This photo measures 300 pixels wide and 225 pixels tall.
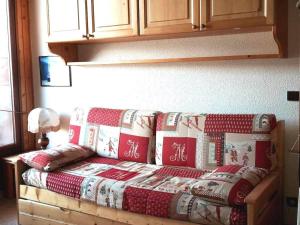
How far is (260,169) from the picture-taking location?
8.04 ft

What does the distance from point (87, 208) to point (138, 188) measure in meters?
0.48

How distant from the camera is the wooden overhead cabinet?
2953 millimetres

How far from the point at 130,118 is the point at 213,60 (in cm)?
84

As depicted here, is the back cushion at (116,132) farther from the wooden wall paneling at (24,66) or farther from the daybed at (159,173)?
the wooden wall paneling at (24,66)

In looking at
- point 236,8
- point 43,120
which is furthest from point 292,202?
point 43,120

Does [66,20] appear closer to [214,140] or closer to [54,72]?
[54,72]

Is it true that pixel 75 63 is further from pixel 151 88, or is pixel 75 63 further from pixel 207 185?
pixel 207 185

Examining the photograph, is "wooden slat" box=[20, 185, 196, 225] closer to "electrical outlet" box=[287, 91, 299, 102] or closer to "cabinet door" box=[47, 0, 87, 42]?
"electrical outlet" box=[287, 91, 299, 102]

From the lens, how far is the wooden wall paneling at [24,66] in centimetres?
387

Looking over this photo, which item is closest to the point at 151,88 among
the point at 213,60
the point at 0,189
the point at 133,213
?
the point at 213,60

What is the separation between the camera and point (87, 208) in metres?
2.68

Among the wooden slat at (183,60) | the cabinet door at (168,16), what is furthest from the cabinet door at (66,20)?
the cabinet door at (168,16)

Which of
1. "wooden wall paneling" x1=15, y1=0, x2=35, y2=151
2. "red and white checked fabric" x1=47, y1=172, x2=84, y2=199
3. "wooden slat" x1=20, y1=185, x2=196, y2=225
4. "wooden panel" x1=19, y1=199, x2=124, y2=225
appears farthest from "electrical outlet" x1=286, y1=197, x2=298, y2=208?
"wooden wall paneling" x1=15, y1=0, x2=35, y2=151

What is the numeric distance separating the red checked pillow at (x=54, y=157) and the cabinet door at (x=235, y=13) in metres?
1.46
